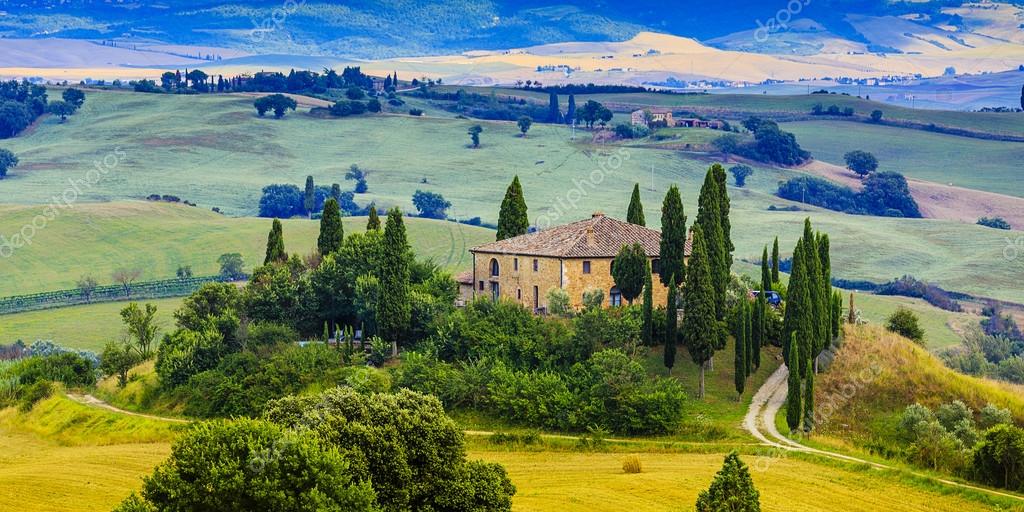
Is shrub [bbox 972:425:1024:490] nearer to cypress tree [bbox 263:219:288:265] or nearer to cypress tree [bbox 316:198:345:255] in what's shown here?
cypress tree [bbox 316:198:345:255]

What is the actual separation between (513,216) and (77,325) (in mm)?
44950

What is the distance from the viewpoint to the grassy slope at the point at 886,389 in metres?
61.9

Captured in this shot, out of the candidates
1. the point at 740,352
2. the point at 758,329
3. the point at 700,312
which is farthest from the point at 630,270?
the point at 740,352

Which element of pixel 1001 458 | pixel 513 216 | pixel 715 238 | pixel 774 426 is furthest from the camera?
pixel 513 216

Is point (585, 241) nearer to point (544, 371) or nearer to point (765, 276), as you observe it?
point (544, 371)

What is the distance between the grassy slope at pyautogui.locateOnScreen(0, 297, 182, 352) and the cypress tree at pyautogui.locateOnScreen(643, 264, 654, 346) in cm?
4583

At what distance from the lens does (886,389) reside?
64875mm

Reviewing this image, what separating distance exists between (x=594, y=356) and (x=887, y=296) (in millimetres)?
77336

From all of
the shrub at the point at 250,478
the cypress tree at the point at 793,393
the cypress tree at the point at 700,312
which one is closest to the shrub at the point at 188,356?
the cypress tree at the point at 700,312

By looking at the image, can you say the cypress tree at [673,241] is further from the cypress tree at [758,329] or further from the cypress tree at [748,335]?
the cypress tree at [748,335]

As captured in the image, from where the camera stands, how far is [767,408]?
6294cm

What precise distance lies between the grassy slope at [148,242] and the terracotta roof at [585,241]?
50559 millimetres

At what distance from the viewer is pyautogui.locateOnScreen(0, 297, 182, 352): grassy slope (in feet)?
344

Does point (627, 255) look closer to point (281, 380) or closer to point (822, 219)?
point (281, 380)
